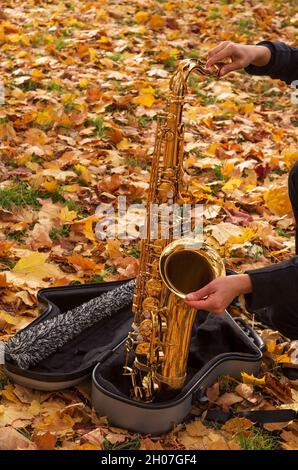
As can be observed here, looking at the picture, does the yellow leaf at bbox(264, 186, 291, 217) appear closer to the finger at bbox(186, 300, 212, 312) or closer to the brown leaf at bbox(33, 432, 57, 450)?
the finger at bbox(186, 300, 212, 312)

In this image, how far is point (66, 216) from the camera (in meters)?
4.14

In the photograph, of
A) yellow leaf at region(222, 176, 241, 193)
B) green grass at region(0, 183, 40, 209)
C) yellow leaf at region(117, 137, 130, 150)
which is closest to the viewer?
green grass at region(0, 183, 40, 209)

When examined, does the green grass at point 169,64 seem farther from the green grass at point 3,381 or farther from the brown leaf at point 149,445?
the brown leaf at point 149,445

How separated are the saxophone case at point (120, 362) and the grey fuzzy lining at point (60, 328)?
34 millimetres

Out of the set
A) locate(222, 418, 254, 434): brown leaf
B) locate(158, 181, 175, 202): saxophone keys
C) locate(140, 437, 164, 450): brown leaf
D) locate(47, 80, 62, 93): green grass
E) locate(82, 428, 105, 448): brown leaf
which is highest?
locate(158, 181, 175, 202): saxophone keys

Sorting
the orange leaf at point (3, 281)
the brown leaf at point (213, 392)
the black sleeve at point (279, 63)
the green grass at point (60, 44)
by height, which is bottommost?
the brown leaf at point (213, 392)

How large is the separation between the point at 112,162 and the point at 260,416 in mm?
2578

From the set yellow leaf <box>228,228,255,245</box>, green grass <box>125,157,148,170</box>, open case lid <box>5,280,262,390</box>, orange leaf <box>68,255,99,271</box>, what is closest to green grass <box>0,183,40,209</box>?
orange leaf <box>68,255,99,271</box>

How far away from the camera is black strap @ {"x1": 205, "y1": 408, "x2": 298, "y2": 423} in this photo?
2771 mm

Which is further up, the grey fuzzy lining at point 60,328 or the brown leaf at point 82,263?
the grey fuzzy lining at point 60,328

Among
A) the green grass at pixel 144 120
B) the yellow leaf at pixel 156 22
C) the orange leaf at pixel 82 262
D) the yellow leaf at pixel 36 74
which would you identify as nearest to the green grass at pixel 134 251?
the orange leaf at pixel 82 262

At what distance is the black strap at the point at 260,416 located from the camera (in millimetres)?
2771

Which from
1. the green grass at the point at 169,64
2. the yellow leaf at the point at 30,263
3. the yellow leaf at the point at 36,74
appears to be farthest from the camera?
the green grass at the point at 169,64

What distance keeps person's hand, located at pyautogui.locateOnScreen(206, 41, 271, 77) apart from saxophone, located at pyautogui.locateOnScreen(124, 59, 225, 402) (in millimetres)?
82
